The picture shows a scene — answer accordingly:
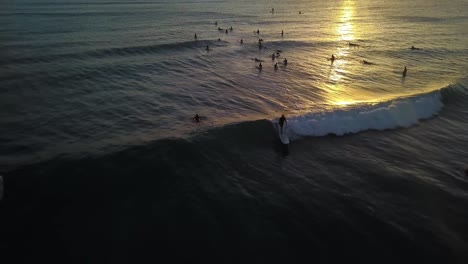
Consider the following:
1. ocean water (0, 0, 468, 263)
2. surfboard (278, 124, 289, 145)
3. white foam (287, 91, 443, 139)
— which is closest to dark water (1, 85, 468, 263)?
ocean water (0, 0, 468, 263)

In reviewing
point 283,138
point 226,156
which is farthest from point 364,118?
point 226,156

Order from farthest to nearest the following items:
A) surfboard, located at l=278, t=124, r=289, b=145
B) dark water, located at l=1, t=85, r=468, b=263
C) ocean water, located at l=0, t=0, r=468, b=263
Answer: surfboard, located at l=278, t=124, r=289, b=145 → ocean water, located at l=0, t=0, r=468, b=263 → dark water, located at l=1, t=85, r=468, b=263

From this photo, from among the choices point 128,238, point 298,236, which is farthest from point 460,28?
point 128,238

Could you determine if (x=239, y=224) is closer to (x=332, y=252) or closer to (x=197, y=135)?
(x=332, y=252)

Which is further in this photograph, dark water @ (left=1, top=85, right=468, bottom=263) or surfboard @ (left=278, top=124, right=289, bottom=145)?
surfboard @ (left=278, top=124, right=289, bottom=145)

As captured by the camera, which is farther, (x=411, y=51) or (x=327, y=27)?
(x=327, y=27)

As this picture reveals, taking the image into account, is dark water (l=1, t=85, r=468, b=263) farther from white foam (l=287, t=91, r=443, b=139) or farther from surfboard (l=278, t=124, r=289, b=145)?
white foam (l=287, t=91, r=443, b=139)

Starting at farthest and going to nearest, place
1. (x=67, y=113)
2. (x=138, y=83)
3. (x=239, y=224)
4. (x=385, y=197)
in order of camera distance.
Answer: (x=138, y=83) → (x=67, y=113) → (x=385, y=197) → (x=239, y=224)
